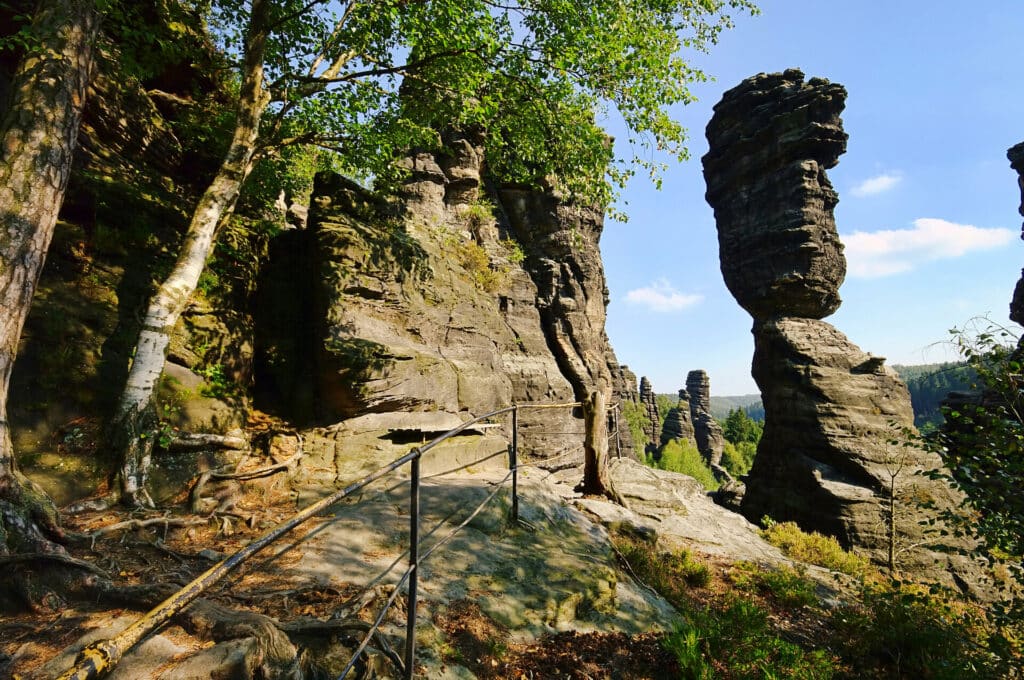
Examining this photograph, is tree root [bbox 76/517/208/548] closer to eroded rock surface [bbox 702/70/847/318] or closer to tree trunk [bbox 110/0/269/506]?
tree trunk [bbox 110/0/269/506]

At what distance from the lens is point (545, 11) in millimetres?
9688

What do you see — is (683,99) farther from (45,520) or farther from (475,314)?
(45,520)

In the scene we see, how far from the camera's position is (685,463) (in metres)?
54.8

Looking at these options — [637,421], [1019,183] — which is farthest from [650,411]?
[1019,183]

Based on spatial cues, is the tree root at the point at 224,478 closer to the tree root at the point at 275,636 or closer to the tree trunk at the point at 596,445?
the tree root at the point at 275,636

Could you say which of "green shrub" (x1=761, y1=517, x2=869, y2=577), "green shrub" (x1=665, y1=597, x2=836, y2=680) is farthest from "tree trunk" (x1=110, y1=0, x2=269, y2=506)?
"green shrub" (x1=761, y1=517, x2=869, y2=577)

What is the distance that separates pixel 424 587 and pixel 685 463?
57340mm

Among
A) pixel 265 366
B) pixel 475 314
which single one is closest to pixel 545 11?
pixel 475 314

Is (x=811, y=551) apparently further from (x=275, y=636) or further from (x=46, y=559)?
(x=46, y=559)

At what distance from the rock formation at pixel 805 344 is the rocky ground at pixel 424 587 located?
20.6 metres

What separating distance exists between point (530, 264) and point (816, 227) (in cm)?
1991

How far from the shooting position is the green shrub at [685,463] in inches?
2103

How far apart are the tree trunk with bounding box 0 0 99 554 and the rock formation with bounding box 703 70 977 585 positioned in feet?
88.4

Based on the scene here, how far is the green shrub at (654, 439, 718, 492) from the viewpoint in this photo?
5341 centimetres
